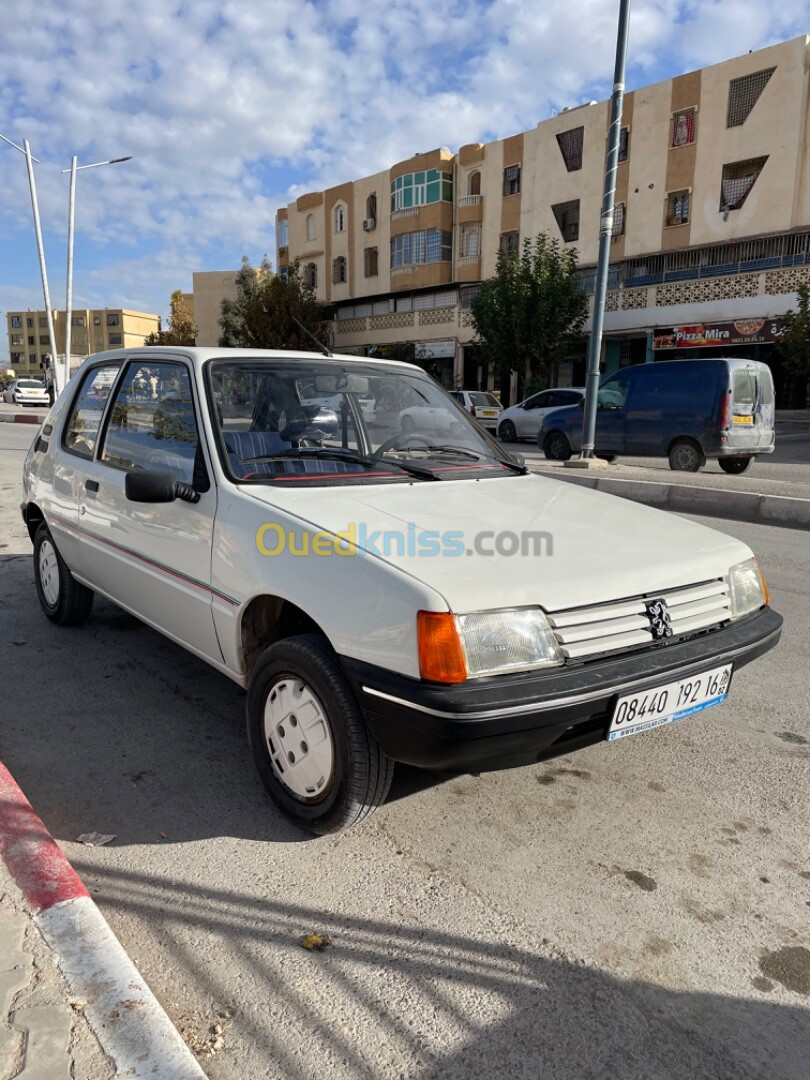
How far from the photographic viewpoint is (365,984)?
6.59ft

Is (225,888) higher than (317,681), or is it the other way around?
(317,681)

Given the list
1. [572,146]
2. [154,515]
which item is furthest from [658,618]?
[572,146]

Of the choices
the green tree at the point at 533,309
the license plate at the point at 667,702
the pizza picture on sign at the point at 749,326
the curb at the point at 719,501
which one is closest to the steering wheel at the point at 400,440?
the license plate at the point at 667,702

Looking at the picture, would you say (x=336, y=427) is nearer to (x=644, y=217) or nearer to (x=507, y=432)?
(x=507, y=432)

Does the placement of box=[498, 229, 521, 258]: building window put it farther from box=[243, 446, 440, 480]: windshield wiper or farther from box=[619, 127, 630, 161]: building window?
box=[243, 446, 440, 480]: windshield wiper

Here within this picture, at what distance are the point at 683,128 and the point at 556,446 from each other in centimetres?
1796

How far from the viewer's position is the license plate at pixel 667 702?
2.42 metres

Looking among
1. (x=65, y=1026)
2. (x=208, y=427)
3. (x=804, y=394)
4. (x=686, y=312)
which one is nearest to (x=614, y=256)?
(x=686, y=312)

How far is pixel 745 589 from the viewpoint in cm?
294

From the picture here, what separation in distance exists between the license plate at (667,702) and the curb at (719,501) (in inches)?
232

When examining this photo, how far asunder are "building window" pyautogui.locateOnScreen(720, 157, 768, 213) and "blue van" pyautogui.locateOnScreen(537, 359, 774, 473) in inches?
646

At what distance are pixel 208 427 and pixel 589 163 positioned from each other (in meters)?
31.1

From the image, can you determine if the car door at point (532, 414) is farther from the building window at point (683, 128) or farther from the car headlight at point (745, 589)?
the car headlight at point (745, 589)

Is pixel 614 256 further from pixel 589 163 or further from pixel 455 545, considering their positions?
pixel 455 545
